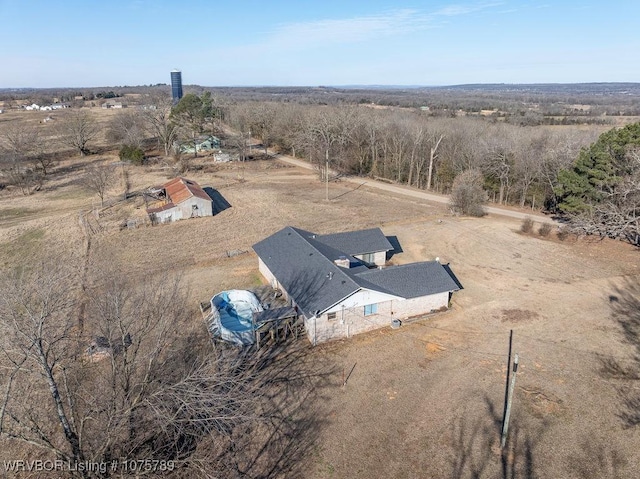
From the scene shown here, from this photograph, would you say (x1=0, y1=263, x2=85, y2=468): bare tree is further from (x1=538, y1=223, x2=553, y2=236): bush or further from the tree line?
the tree line

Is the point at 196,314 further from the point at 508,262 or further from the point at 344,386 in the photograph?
the point at 508,262

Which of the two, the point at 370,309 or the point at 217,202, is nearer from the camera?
the point at 370,309

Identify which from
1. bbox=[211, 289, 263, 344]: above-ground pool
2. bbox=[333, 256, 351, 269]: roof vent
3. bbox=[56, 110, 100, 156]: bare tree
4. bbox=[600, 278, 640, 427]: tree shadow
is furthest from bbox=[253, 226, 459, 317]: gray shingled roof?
bbox=[56, 110, 100, 156]: bare tree

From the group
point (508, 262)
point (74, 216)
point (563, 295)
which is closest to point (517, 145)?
point (508, 262)

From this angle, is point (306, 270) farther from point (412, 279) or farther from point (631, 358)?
point (631, 358)

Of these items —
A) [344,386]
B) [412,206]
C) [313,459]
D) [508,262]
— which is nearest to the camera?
[313,459]

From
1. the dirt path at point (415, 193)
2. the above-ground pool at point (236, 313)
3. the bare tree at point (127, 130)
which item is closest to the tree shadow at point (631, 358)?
the above-ground pool at point (236, 313)

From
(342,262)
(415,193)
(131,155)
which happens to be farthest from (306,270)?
(131,155)
